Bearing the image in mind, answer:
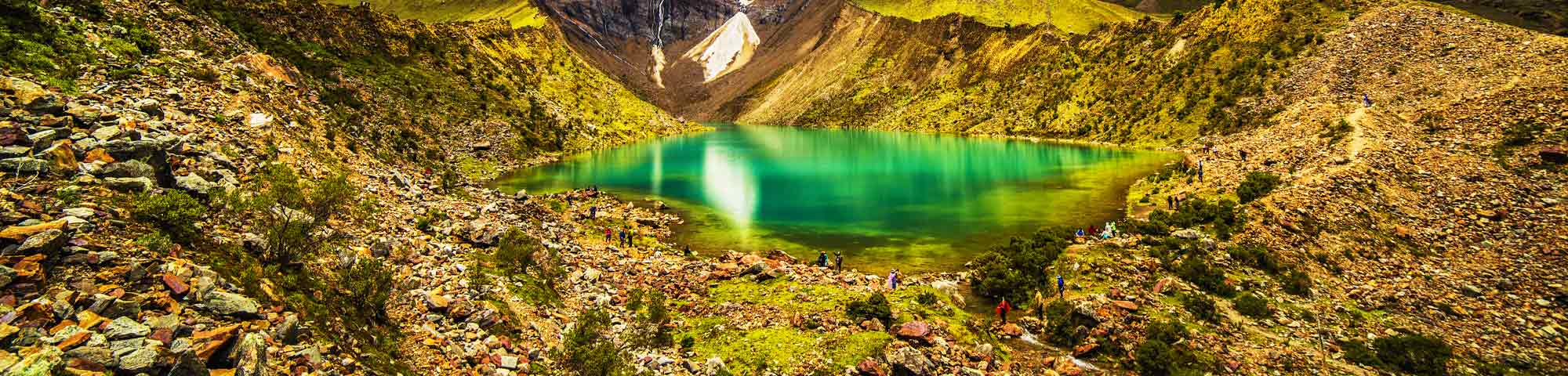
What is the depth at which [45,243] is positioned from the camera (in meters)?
9.80

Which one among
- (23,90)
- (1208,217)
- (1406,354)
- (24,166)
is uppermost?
(23,90)

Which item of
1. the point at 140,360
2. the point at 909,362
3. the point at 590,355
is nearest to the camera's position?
the point at 140,360

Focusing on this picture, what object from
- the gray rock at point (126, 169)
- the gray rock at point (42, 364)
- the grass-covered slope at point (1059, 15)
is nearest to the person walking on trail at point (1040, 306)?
the gray rock at point (42, 364)

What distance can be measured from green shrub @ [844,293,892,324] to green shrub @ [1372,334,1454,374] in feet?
48.4

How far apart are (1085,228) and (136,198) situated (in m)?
42.4

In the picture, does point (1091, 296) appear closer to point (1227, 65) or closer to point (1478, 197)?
point (1478, 197)

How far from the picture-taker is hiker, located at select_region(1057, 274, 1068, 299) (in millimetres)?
24812

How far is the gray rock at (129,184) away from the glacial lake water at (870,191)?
83.6 ft

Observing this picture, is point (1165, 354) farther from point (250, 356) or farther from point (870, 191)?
point (870, 191)

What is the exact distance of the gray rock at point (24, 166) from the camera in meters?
12.0

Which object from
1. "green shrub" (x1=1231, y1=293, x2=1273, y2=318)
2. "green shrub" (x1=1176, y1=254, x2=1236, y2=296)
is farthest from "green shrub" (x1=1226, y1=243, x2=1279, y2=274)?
"green shrub" (x1=1231, y1=293, x2=1273, y2=318)

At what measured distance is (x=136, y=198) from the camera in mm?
13031

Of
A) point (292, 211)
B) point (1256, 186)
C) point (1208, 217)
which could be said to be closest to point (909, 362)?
point (292, 211)

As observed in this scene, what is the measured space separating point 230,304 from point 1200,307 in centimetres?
2733
